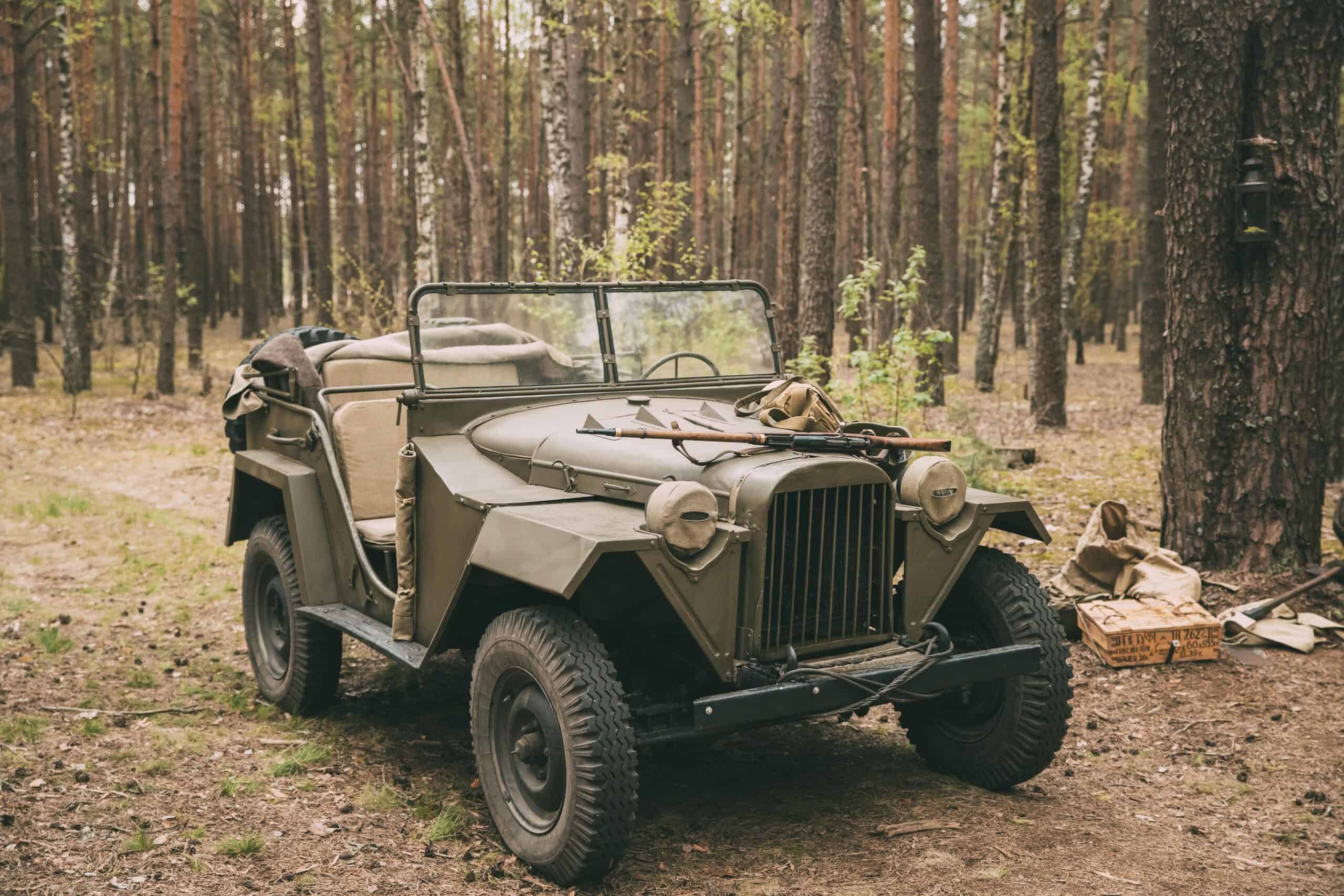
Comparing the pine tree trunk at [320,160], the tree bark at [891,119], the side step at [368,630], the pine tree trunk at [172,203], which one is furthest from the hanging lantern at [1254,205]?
the pine tree trunk at [320,160]

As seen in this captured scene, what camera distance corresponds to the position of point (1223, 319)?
6.47 meters

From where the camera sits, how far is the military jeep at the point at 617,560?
3633mm

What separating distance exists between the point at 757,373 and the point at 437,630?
2137 millimetres

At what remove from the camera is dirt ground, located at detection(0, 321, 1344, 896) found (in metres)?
3.75

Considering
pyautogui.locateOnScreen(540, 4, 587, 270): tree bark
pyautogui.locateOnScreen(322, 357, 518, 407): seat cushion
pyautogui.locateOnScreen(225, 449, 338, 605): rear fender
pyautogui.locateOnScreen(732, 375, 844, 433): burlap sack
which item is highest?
pyautogui.locateOnScreen(540, 4, 587, 270): tree bark

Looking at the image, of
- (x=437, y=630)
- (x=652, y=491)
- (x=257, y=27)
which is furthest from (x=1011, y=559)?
(x=257, y=27)

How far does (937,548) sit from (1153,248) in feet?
40.9

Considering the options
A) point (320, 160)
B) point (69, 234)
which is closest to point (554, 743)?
point (69, 234)

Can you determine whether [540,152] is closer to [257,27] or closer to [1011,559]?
[257,27]

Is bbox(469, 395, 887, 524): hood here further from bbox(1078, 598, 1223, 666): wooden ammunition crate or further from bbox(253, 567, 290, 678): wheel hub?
bbox(1078, 598, 1223, 666): wooden ammunition crate

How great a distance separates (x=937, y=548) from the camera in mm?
4207

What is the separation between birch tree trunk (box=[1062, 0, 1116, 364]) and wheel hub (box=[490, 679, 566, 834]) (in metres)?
15.6

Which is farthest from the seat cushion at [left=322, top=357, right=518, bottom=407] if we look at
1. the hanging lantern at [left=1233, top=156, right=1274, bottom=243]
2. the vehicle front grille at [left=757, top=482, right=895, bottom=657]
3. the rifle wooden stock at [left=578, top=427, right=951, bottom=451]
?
the hanging lantern at [left=1233, top=156, right=1274, bottom=243]

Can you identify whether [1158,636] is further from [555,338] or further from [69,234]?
[69,234]
